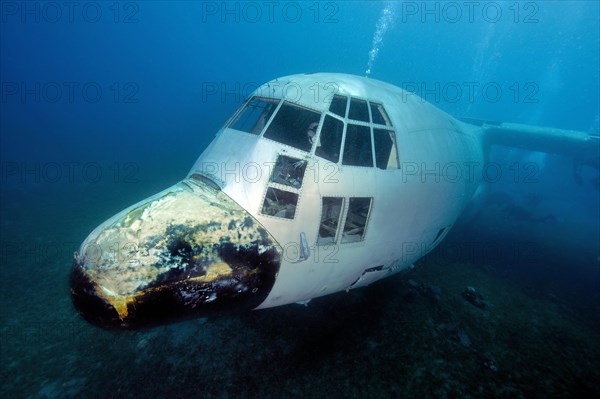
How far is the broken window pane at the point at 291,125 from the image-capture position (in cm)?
477

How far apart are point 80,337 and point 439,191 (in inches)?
370

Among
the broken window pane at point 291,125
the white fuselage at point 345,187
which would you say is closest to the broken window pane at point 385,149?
the white fuselage at point 345,187

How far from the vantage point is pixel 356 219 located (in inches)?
223

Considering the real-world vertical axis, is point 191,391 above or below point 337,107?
below

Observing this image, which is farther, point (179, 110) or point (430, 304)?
point (179, 110)

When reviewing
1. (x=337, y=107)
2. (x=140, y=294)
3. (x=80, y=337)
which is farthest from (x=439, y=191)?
(x=80, y=337)

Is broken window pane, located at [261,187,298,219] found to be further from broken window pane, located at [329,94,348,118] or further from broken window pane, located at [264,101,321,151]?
broken window pane, located at [329,94,348,118]

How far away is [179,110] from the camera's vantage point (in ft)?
350

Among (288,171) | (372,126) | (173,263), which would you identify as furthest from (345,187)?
(173,263)

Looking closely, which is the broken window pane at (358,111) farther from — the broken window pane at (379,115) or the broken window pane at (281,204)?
the broken window pane at (281,204)

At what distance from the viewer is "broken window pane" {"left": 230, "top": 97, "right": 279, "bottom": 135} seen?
570cm

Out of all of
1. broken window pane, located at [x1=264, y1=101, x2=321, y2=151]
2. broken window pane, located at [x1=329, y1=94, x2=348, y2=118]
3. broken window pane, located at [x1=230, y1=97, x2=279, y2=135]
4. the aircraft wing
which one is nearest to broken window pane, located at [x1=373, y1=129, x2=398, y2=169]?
broken window pane, located at [x1=329, y1=94, x2=348, y2=118]

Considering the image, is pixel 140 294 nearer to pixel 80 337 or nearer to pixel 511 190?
pixel 80 337

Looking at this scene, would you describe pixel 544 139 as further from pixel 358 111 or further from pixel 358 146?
pixel 358 146
